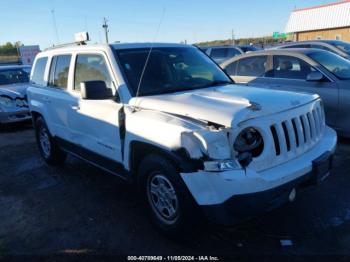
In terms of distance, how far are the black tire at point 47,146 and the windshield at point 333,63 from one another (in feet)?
15.4

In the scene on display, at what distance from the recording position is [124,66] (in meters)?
4.05

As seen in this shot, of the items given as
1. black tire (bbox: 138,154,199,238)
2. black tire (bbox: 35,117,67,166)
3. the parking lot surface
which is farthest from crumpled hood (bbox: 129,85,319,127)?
black tire (bbox: 35,117,67,166)

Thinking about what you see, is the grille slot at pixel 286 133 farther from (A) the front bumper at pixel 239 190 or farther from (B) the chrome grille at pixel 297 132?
(A) the front bumper at pixel 239 190

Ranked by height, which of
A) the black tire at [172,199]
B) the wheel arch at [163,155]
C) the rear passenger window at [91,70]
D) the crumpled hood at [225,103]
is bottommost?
the black tire at [172,199]

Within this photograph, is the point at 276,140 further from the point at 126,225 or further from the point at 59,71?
the point at 59,71

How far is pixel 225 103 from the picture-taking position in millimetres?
3348

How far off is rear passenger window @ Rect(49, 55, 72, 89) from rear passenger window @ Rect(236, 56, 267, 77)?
3874mm

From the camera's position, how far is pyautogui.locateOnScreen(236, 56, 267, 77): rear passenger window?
725 cm

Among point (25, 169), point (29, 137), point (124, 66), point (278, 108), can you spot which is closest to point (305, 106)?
point (278, 108)

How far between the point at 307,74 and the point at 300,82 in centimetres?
18

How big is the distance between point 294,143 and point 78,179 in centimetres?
338

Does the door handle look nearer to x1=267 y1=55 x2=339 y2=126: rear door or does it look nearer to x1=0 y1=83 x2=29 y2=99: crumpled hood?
x1=267 y1=55 x2=339 y2=126: rear door

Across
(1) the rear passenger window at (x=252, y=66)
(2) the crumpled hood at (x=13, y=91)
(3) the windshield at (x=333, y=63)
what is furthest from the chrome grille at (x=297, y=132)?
(2) the crumpled hood at (x=13, y=91)

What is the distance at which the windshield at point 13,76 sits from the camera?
10438mm
